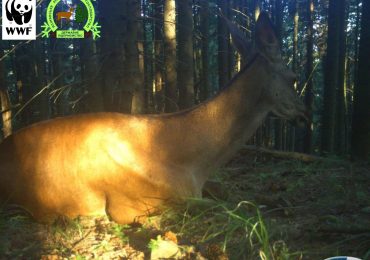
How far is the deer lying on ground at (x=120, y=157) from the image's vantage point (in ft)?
13.4

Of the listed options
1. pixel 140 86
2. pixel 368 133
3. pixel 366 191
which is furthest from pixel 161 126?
pixel 368 133

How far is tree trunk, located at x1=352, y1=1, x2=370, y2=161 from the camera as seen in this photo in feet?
23.5

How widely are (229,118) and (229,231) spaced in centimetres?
169

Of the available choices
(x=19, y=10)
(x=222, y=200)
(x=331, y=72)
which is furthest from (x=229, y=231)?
(x=331, y=72)

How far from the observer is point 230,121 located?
15.5 ft

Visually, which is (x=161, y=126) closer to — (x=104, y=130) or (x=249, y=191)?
(x=104, y=130)

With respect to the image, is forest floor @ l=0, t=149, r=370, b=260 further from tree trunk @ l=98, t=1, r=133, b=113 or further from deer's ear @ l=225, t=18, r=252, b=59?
tree trunk @ l=98, t=1, r=133, b=113

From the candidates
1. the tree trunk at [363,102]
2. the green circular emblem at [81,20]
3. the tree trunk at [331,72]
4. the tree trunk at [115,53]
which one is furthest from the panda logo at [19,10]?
the tree trunk at [331,72]

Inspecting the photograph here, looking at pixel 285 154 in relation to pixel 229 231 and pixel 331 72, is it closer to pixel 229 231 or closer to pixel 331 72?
pixel 229 231

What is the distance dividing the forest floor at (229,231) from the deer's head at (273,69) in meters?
1.04

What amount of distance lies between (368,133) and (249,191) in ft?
10.1

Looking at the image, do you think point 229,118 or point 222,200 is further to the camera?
point 229,118

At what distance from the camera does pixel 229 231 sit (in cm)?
337

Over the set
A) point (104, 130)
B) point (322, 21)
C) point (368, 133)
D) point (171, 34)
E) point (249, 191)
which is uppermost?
point (322, 21)
